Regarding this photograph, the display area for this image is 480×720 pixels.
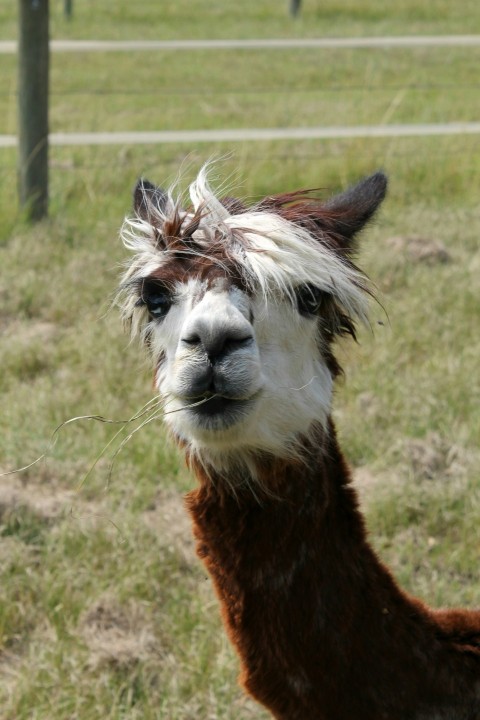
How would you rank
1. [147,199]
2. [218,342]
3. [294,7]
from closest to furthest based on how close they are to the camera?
[218,342] → [147,199] → [294,7]

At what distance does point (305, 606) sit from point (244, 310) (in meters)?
0.78

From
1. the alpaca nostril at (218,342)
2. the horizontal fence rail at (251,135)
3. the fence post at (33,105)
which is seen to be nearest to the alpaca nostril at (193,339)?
the alpaca nostril at (218,342)

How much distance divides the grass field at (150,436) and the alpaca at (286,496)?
0.44m

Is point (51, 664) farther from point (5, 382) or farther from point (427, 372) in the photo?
point (427, 372)

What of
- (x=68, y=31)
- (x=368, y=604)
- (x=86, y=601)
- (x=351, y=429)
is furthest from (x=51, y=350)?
(x=68, y=31)

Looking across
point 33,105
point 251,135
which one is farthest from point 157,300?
point 251,135

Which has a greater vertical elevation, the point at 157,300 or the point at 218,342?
the point at 218,342

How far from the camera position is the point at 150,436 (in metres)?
5.12

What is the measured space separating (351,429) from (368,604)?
8.01ft

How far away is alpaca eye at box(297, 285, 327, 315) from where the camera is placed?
2.77 meters

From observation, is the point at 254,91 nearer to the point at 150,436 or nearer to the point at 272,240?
the point at 150,436

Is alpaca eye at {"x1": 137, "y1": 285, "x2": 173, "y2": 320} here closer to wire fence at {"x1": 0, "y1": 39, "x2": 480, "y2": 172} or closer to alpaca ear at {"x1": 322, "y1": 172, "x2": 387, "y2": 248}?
alpaca ear at {"x1": 322, "y1": 172, "x2": 387, "y2": 248}

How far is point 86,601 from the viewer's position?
→ 404 cm

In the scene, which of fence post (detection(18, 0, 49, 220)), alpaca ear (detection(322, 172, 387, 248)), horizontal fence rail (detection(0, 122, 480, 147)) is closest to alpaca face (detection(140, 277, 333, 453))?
alpaca ear (detection(322, 172, 387, 248))
